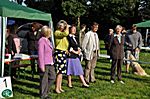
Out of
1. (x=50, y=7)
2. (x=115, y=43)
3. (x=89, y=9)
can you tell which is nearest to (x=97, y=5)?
(x=89, y=9)

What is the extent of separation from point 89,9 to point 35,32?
33.4 meters

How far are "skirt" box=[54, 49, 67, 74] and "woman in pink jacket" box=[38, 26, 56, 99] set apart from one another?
70cm

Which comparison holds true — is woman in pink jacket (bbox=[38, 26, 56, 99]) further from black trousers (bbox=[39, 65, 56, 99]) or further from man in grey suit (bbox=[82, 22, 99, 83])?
man in grey suit (bbox=[82, 22, 99, 83])

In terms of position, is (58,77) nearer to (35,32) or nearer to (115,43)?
(115,43)

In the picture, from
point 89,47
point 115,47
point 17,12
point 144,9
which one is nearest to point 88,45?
point 89,47

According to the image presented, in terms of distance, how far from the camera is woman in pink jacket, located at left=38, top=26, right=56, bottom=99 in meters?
7.04

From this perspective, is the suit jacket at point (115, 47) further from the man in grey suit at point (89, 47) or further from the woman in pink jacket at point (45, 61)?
the woman in pink jacket at point (45, 61)

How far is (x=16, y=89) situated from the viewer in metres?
8.65

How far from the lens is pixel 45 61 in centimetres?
715

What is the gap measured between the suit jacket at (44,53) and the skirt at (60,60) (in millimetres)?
785

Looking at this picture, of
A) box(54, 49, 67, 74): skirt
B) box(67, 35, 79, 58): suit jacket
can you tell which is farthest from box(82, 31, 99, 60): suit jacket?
box(54, 49, 67, 74): skirt

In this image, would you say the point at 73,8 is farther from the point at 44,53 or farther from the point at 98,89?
the point at 44,53

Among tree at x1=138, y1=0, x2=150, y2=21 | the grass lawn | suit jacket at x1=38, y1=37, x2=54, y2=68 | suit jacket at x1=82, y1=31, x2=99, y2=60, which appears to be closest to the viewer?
suit jacket at x1=38, y1=37, x2=54, y2=68

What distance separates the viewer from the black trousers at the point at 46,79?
7.22 meters
